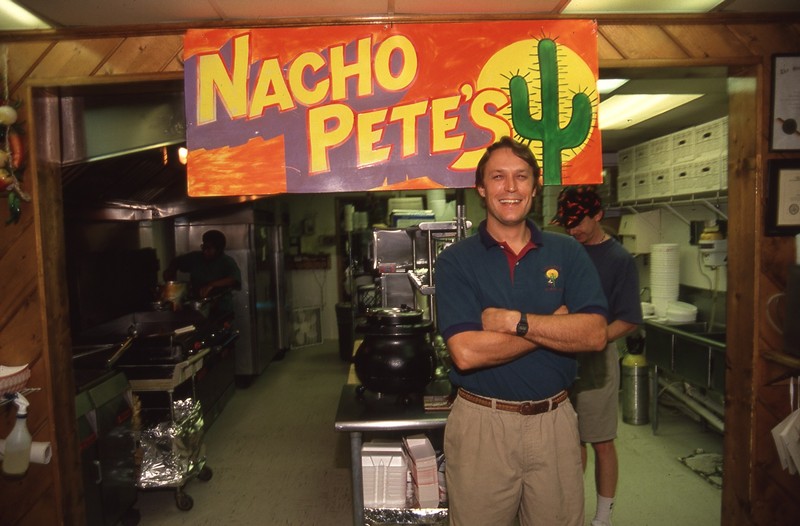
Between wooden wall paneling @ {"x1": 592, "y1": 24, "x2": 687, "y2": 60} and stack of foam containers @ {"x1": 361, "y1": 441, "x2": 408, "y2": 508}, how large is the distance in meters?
2.15

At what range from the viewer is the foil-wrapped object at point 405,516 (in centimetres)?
223

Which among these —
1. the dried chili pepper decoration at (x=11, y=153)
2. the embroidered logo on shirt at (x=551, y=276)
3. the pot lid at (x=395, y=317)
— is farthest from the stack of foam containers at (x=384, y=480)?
the dried chili pepper decoration at (x=11, y=153)

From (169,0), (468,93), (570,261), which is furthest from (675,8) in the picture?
(169,0)

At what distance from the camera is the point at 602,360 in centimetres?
286

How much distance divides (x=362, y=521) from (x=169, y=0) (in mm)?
2385

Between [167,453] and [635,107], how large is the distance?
14.3ft

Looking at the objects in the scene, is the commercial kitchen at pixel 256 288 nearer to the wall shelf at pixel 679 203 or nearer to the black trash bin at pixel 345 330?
the wall shelf at pixel 679 203

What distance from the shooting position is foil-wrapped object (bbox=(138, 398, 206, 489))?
10.9 ft

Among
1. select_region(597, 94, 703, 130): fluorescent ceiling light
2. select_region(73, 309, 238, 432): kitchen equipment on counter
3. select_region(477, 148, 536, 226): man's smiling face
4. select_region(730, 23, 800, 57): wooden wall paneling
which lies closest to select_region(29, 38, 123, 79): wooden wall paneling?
select_region(73, 309, 238, 432): kitchen equipment on counter

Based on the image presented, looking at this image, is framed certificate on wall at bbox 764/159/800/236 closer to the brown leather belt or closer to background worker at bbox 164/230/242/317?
the brown leather belt

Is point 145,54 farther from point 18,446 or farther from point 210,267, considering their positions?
point 210,267

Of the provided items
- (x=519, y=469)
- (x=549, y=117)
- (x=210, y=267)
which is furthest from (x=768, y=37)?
(x=210, y=267)

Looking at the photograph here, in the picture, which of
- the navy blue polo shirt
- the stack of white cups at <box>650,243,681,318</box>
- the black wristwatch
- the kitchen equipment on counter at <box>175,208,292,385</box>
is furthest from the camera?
the kitchen equipment on counter at <box>175,208,292,385</box>

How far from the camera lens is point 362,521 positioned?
2.27 metres
